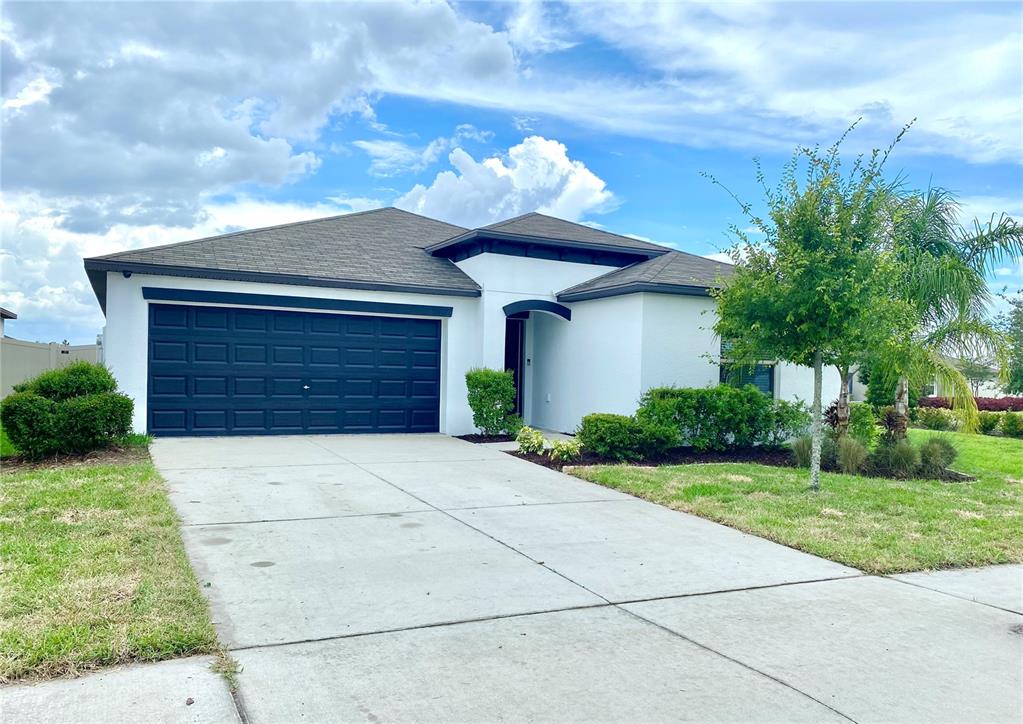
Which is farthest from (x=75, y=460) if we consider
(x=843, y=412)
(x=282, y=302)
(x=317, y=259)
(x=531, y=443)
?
(x=843, y=412)

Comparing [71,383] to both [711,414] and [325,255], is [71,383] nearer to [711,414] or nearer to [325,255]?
[325,255]

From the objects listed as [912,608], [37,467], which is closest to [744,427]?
[912,608]

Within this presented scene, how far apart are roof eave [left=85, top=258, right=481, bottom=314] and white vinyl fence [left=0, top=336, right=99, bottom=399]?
20.8 feet

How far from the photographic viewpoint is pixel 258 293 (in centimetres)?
1408

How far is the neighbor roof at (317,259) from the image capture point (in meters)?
13.6

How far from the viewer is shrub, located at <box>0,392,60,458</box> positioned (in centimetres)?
1041

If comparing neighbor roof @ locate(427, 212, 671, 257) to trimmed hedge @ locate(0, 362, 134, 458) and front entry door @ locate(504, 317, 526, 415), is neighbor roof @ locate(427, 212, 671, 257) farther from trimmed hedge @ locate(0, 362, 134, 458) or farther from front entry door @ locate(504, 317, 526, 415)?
trimmed hedge @ locate(0, 362, 134, 458)

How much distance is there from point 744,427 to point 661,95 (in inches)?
226

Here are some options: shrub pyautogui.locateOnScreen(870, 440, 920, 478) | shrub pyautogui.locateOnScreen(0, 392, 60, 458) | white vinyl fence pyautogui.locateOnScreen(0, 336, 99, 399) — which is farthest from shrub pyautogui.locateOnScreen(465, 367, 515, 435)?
white vinyl fence pyautogui.locateOnScreen(0, 336, 99, 399)

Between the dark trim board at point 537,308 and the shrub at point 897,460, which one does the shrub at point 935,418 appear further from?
the dark trim board at point 537,308

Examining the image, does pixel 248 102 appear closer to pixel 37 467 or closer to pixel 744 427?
pixel 37 467

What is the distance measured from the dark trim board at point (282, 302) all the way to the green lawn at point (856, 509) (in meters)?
5.67

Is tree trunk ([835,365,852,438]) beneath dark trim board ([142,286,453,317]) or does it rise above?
beneath

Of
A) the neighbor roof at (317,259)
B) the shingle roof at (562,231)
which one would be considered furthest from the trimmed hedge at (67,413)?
the shingle roof at (562,231)
